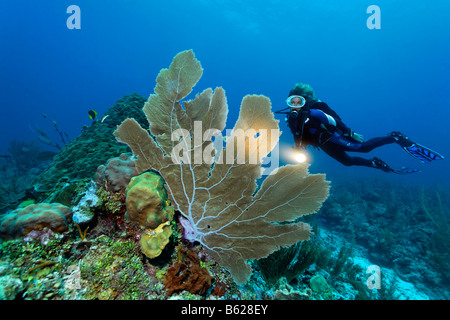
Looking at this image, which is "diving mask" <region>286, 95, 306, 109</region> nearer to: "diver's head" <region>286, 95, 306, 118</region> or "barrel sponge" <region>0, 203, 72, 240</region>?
"diver's head" <region>286, 95, 306, 118</region>

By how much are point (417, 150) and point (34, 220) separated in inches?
370

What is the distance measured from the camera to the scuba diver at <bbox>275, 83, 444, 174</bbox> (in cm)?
529

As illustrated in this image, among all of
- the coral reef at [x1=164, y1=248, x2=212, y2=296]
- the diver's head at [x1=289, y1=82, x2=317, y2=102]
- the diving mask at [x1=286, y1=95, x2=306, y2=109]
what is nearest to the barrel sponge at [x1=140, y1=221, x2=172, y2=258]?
the coral reef at [x1=164, y1=248, x2=212, y2=296]

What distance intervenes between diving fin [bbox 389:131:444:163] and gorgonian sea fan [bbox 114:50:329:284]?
6.40 m

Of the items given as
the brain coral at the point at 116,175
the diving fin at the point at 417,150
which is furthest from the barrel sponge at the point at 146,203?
the diving fin at the point at 417,150

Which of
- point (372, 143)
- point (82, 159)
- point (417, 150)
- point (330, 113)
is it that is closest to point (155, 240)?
point (82, 159)

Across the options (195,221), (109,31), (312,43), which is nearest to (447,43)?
(312,43)

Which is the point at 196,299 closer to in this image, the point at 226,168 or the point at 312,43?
the point at 226,168

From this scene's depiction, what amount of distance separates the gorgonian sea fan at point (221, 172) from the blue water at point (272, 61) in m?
46.9

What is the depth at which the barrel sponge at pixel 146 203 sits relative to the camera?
2.10 metres

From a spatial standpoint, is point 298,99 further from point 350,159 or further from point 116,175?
point 116,175

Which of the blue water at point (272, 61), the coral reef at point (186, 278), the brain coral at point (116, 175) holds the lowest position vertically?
the coral reef at point (186, 278)

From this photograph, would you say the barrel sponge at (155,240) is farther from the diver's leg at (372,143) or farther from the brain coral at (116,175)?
the diver's leg at (372,143)
